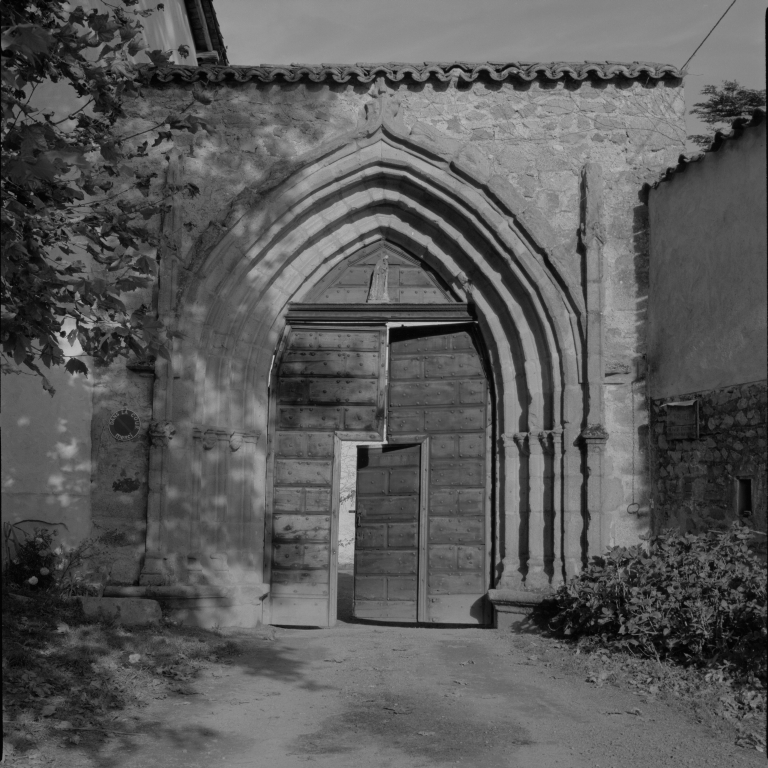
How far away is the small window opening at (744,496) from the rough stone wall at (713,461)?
3 centimetres

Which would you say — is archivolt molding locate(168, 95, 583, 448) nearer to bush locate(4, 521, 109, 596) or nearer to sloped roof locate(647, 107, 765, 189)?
sloped roof locate(647, 107, 765, 189)

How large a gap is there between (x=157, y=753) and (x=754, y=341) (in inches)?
189

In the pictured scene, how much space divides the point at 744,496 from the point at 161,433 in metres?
4.88

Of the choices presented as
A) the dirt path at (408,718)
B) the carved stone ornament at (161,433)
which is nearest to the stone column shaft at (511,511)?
the dirt path at (408,718)

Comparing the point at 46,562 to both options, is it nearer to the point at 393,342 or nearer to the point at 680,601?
the point at 393,342

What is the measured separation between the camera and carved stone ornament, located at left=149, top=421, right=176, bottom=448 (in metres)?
8.16

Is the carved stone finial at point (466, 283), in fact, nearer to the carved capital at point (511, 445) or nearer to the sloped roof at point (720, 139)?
the carved capital at point (511, 445)

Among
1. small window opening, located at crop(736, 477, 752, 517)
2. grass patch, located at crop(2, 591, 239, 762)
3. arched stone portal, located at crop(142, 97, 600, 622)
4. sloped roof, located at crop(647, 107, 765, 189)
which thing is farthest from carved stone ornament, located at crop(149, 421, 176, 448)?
sloped roof, located at crop(647, 107, 765, 189)

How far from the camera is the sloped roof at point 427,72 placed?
860 centimetres

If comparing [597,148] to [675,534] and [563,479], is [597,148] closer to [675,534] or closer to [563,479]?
[563,479]

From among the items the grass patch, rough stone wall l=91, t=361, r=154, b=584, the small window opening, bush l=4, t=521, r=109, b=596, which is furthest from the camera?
rough stone wall l=91, t=361, r=154, b=584

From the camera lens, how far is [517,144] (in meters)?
8.66

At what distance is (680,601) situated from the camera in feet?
20.6

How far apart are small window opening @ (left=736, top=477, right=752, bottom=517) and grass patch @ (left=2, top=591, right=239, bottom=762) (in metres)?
4.02
